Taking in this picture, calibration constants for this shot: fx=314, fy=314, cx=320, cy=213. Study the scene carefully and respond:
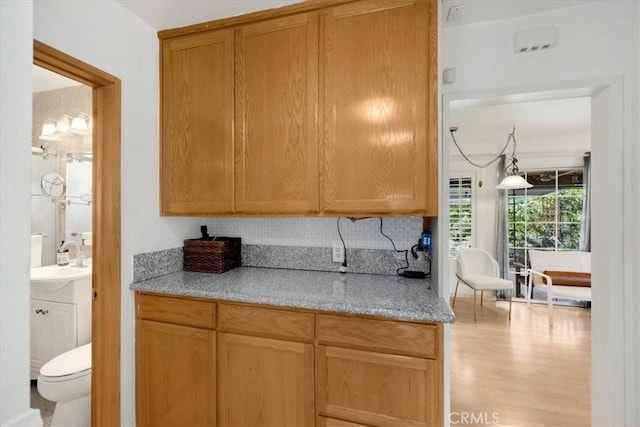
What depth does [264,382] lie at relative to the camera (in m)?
1.51

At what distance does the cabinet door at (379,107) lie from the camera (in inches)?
59.3

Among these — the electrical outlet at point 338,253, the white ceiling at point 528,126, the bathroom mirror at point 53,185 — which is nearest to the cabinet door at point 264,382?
the electrical outlet at point 338,253

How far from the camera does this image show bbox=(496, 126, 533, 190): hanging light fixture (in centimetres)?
391

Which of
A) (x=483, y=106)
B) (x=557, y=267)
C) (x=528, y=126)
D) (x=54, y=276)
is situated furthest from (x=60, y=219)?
(x=557, y=267)

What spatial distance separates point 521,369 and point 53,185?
169 inches

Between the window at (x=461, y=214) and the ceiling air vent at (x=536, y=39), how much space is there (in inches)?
136

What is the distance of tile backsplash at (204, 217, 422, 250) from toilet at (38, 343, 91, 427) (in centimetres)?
100

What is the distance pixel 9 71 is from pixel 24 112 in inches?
3.8

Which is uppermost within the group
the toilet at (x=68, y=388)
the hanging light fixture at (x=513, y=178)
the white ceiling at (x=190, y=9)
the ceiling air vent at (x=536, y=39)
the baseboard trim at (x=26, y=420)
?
the white ceiling at (x=190, y=9)

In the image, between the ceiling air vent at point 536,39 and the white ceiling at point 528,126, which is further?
the white ceiling at point 528,126

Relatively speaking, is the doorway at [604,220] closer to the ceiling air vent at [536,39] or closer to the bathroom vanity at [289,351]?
the ceiling air vent at [536,39]

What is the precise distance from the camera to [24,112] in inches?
31.2

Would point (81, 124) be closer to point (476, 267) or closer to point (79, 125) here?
point (79, 125)
